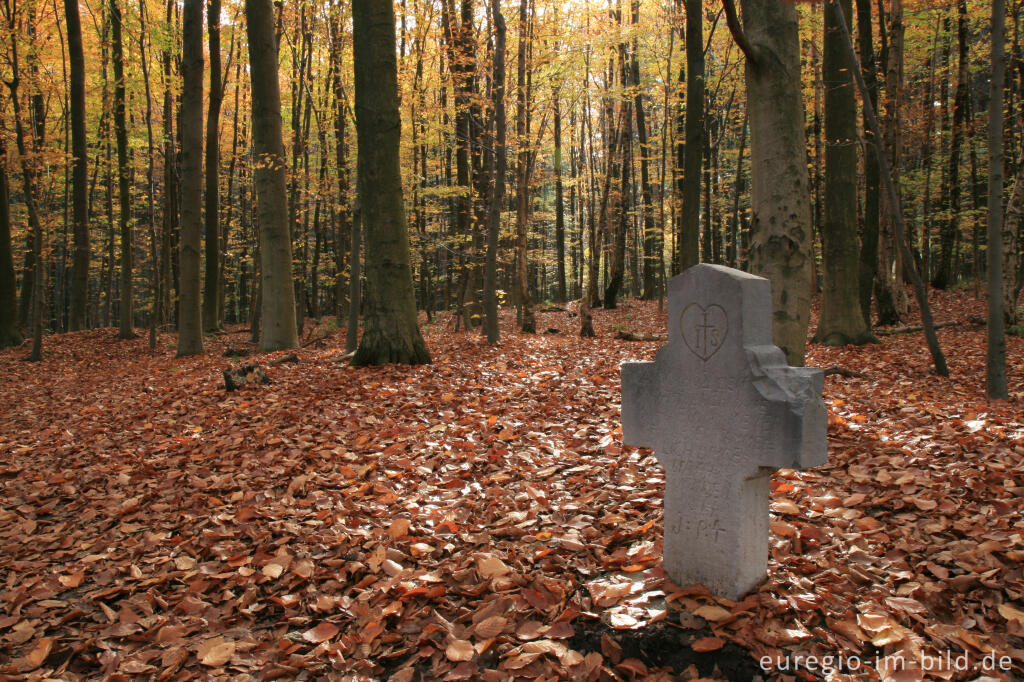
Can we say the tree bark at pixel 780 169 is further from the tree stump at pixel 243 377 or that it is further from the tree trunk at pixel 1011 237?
the tree stump at pixel 243 377

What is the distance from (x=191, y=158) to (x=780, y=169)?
12.0 m

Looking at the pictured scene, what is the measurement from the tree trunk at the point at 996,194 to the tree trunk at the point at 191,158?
13281 millimetres

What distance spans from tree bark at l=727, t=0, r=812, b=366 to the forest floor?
4.16 ft

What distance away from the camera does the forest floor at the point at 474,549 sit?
2418mm

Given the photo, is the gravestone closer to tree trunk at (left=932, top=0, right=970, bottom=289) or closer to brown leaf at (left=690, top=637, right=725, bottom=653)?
brown leaf at (left=690, top=637, right=725, bottom=653)

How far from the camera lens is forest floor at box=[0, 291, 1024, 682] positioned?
7.93 ft

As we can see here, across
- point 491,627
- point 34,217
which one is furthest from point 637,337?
point 34,217

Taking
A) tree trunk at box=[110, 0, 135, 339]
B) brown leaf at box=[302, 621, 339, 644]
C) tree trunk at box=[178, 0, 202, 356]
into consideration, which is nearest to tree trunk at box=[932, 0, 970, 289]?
tree trunk at box=[178, 0, 202, 356]

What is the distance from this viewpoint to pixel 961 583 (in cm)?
257

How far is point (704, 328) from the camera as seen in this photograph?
257cm

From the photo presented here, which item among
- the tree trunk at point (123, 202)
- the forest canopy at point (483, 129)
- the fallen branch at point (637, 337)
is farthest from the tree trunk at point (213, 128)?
the fallen branch at point (637, 337)

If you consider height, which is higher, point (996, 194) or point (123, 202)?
point (123, 202)

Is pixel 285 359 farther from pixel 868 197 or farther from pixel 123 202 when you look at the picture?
pixel 868 197

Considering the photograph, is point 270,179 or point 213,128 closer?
point 270,179
